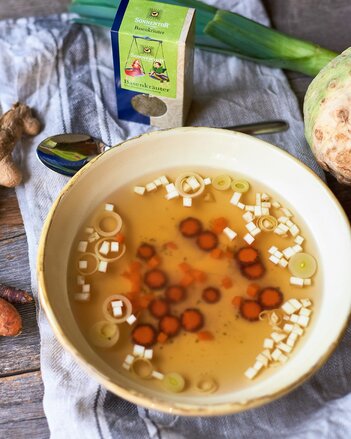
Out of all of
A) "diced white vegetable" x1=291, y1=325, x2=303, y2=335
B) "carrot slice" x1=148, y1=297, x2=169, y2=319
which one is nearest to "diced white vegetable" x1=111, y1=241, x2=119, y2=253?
"carrot slice" x1=148, y1=297, x2=169, y2=319

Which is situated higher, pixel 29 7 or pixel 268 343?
pixel 29 7

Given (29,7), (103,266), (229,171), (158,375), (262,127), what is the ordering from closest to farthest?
1. (158,375)
2. (103,266)
3. (229,171)
4. (262,127)
5. (29,7)

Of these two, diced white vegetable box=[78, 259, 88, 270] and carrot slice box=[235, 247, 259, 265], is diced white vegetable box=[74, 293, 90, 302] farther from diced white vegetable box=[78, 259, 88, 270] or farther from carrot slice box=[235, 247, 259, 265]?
carrot slice box=[235, 247, 259, 265]

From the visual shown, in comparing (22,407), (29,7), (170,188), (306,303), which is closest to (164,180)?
(170,188)

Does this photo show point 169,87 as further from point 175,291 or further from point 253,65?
point 175,291

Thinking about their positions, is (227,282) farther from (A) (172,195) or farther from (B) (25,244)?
(B) (25,244)

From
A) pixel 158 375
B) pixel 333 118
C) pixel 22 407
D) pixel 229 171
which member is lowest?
pixel 22 407

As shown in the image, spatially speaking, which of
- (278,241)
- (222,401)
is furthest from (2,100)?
(222,401)

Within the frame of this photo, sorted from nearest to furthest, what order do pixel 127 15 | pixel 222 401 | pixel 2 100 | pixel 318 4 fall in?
pixel 222 401 → pixel 127 15 → pixel 2 100 → pixel 318 4
